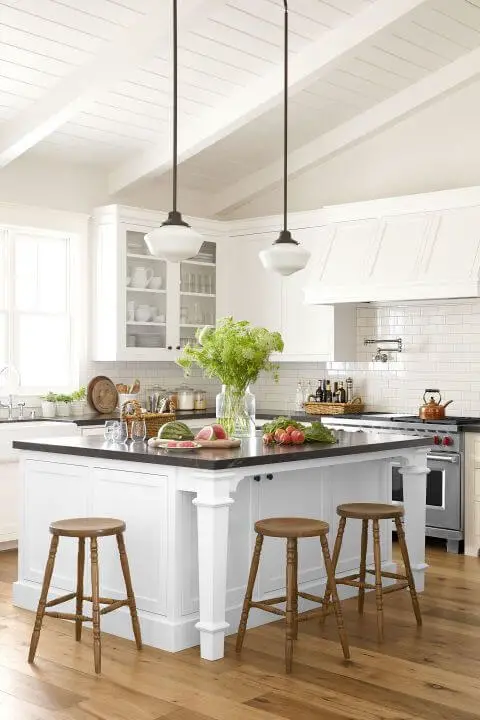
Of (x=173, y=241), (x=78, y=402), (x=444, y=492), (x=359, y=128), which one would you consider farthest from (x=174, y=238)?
(x=359, y=128)

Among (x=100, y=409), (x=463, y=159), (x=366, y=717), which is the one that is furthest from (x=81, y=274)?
(x=366, y=717)

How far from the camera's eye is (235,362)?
5.25 m

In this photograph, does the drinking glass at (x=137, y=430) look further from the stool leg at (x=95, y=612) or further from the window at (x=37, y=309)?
the window at (x=37, y=309)

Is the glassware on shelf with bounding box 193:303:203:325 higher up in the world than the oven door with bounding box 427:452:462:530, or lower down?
higher up

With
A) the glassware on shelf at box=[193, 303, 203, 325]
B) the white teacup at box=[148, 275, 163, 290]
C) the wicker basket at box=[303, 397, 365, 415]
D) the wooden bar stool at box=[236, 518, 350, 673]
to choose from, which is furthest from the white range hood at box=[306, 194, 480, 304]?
the wooden bar stool at box=[236, 518, 350, 673]

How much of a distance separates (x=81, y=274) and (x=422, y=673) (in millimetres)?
4786

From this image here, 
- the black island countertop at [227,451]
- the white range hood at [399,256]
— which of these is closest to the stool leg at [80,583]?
the black island countertop at [227,451]

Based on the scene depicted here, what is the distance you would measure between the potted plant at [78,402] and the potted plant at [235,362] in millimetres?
2367

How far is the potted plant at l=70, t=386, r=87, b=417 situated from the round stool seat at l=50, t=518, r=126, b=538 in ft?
10.2

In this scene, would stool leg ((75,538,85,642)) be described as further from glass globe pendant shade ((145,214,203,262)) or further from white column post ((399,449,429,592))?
white column post ((399,449,429,592))

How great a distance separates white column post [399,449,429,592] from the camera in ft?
18.0

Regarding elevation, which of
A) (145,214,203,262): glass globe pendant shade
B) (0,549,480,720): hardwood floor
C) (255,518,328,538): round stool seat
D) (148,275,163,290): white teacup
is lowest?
(0,549,480,720): hardwood floor

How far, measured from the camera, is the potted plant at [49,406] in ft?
24.2

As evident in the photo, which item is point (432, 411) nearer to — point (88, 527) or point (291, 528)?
point (291, 528)
